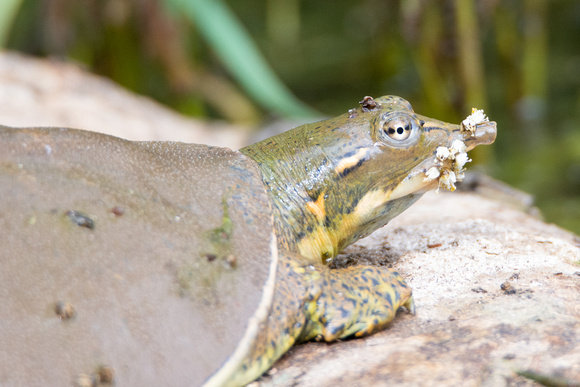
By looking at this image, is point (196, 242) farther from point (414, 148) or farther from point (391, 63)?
point (391, 63)

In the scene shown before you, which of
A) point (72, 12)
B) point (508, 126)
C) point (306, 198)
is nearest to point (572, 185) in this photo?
point (508, 126)

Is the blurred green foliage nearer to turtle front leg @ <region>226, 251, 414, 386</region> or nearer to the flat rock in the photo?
the flat rock

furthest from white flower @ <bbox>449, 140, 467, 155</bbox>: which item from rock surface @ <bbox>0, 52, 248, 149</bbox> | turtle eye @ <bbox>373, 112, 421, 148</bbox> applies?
rock surface @ <bbox>0, 52, 248, 149</bbox>

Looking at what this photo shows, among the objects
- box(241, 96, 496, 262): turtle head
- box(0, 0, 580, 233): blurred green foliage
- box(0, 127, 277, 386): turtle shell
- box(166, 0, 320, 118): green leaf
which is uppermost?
box(0, 0, 580, 233): blurred green foliage

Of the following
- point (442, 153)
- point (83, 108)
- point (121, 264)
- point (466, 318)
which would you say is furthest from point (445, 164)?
point (83, 108)

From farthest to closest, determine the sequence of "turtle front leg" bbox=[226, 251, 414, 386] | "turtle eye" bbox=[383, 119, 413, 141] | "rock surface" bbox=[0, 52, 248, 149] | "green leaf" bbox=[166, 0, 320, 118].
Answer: "rock surface" bbox=[0, 52, 248, 149] → "green leaf" bbox=[166, 0, 320, 118] → "turtle eye" bbox=[383, 119, 413, 141] → "turtle front leg" bbox=[226, 251, 414, 386]

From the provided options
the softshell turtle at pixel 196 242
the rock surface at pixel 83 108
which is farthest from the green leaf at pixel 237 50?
the softshell turtle at pixel 196 242
